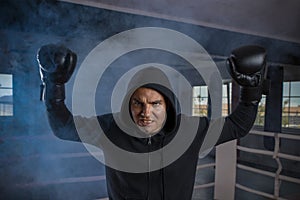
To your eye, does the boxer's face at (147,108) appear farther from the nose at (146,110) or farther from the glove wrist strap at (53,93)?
the glove wrist strap at (53,93)

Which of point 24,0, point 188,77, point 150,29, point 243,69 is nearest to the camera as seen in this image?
point 243,69

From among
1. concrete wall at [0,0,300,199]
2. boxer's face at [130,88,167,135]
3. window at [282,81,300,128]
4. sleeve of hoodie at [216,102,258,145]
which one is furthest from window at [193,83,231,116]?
boxer's face at [130,88,167,135]

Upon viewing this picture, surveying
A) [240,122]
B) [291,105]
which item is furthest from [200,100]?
[240,122]

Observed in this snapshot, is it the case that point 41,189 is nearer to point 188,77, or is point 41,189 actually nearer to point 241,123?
point 241,123

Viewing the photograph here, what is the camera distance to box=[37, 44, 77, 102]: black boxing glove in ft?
2.97

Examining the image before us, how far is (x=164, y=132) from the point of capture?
1.09m

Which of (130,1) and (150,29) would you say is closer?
(130,1)

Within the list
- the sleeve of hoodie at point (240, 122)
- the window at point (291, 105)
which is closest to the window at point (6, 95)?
the sleeve of hoodie at point (240, 122)

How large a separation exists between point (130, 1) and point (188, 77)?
4.84m

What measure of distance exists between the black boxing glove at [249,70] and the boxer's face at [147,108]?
0.99ft

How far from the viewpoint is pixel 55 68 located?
90cm

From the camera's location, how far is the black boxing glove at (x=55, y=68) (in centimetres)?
90

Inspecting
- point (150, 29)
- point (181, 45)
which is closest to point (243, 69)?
point (150, 29)

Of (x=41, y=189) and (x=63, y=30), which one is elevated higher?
(x=63, y=30)
